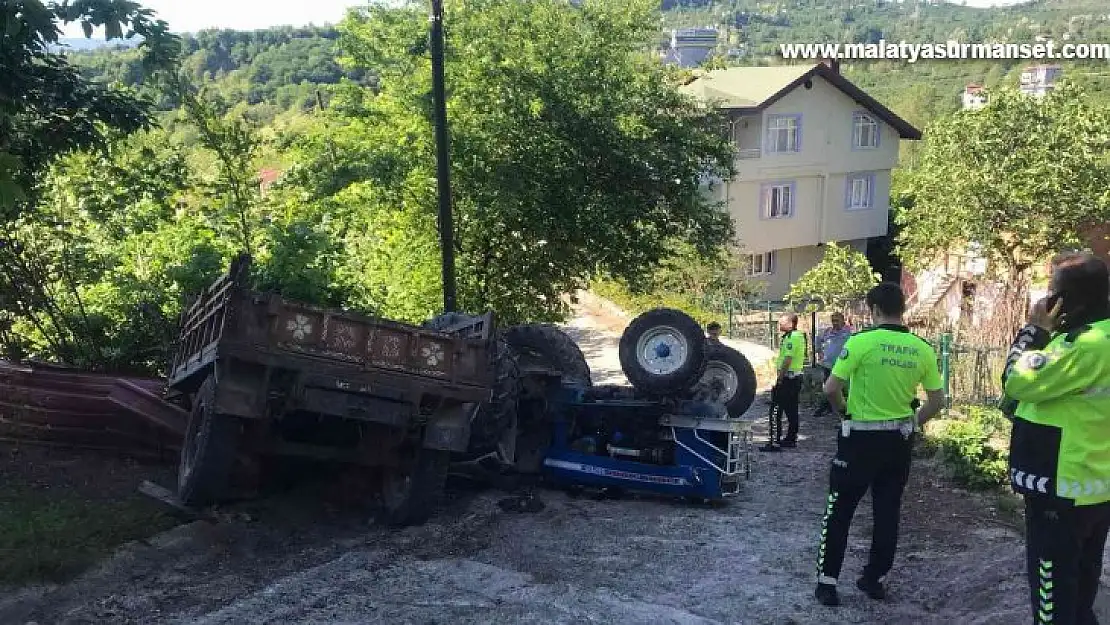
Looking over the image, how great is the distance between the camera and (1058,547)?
444 centimetres

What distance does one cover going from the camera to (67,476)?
8609 millimetres

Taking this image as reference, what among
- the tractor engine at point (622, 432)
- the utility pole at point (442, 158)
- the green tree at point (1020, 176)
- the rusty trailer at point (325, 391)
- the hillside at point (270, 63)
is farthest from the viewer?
the hillside at point (270, 63)

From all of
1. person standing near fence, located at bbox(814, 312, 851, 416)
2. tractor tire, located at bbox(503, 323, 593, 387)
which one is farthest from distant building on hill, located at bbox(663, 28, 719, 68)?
tractor tire, located at bbox(503, 323, 593, 387)

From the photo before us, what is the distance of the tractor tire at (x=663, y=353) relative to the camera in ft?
28.9

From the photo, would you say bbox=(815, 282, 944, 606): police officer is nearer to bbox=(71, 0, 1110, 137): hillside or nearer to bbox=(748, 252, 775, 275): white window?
bbox=(71, 0, 1110, 137): hillside

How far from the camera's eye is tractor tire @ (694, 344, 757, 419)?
32.3ft

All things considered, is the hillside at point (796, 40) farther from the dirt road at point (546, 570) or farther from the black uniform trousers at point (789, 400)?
the black uniform trousers at point (789, 400)

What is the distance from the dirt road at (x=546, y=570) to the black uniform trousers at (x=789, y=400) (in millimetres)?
2613

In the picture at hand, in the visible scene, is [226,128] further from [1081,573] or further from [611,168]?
[1081,573]

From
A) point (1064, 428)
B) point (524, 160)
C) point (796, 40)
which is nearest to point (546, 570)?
point (1064, 428)

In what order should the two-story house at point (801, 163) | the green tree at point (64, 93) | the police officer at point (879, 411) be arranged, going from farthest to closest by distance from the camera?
the two-story house at point (801, 163)
the green tree at point (64, 93)
the police officer at point (879, 411)

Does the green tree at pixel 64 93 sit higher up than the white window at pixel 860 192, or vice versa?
the white window at pixel 860 192

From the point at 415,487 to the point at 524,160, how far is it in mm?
8973

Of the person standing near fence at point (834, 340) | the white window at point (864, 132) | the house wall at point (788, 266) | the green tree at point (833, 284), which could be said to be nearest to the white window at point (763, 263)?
the house wall at point (788, 266)
